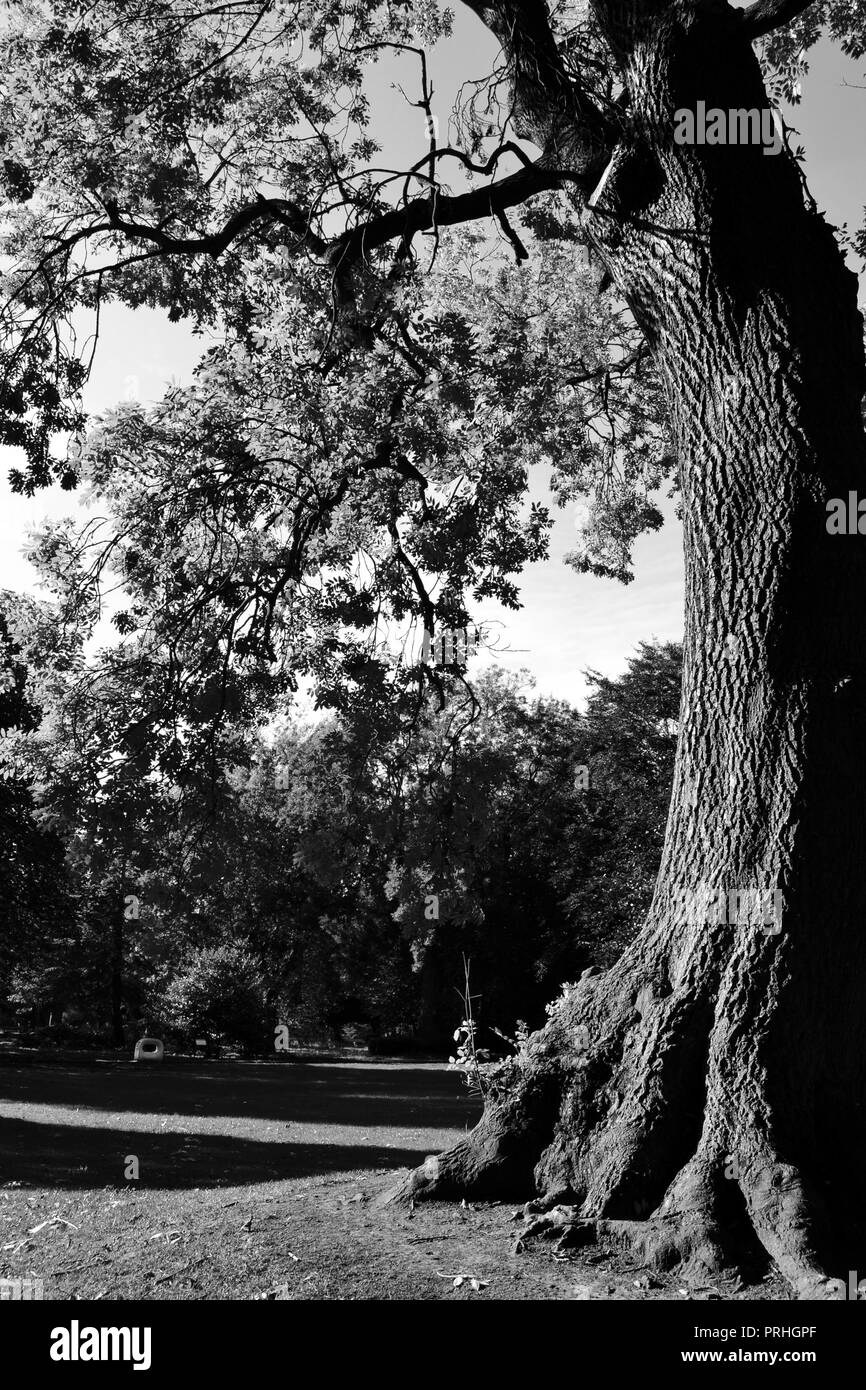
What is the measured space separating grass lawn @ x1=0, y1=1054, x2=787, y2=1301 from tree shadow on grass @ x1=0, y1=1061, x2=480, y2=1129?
97 cm

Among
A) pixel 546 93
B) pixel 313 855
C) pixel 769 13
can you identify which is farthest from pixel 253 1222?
pixel 769 13

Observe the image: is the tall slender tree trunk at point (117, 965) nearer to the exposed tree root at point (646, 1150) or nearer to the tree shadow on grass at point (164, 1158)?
the tree shadow on grass at point (164, 1158)

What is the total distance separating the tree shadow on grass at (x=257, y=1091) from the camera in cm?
1788

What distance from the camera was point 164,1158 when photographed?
12.2m

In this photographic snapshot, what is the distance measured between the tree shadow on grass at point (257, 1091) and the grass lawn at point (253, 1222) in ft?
3.17

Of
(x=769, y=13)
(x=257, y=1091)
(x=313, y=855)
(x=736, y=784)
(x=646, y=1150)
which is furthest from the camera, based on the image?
(x=257, y=1091)

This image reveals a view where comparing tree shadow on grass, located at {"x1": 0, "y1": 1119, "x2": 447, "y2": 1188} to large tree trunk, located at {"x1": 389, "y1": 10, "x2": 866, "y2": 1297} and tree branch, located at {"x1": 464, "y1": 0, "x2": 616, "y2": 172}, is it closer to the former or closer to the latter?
large tree trunk, located at {"x1": 389, "y1": 10, "x2": 866, "y2": 1297}

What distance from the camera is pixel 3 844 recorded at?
1066 inches

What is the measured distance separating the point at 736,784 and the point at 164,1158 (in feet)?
31.6

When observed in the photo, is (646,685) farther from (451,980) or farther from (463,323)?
(463,323)

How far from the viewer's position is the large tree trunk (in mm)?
5266
